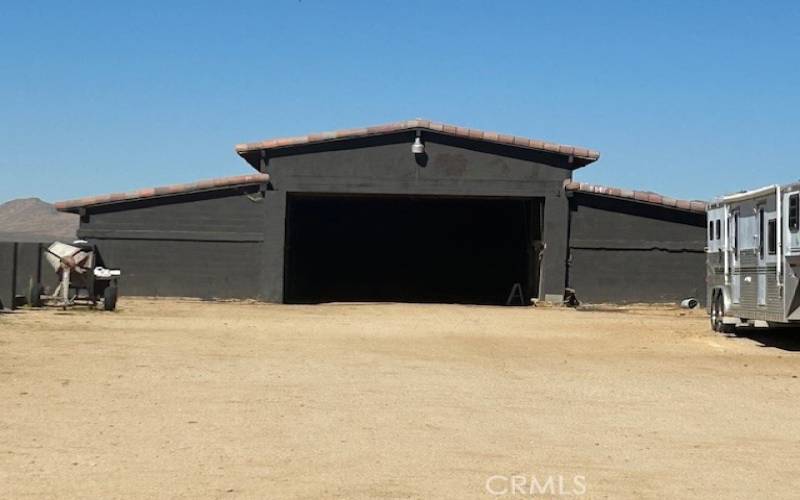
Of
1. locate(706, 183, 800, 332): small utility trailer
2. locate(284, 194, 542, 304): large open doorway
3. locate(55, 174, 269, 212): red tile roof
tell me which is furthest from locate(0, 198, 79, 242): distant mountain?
locate(706, 183, 800, 332): small utility trailer

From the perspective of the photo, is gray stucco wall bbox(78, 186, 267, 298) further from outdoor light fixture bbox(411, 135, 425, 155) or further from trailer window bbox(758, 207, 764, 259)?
trailer window bbox(758, 207, 764, 259)

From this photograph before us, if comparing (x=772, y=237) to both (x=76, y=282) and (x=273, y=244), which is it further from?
(x=273, y=244)

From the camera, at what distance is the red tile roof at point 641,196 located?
3281 cm

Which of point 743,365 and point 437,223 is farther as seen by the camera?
point 437,223

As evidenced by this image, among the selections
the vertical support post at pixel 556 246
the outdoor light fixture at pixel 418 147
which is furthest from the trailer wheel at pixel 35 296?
the vertical support post at pixel 556 246

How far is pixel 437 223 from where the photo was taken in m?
44.0

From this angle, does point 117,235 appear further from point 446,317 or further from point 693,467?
point 693,467

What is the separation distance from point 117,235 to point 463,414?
2449 centimetres

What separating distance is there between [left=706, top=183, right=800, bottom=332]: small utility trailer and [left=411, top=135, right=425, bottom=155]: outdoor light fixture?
11.6 m

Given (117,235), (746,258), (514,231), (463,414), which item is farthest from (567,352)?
(514,231)

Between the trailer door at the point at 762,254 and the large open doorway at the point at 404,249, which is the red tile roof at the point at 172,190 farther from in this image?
the trailer door at the point at 762,254

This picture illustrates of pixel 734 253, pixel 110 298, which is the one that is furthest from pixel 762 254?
pixel 110 298

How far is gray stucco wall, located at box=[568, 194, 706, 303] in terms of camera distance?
33.2 metres

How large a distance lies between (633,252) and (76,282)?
16.3 m
